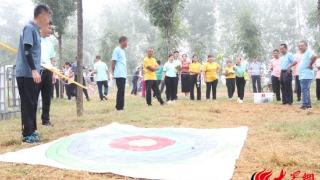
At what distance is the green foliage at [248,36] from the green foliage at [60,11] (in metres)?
14.9

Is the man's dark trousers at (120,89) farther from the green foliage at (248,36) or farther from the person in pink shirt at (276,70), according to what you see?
the green foliage at (248,36)

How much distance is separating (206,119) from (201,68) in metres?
6.48

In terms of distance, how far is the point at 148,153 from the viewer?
520cm

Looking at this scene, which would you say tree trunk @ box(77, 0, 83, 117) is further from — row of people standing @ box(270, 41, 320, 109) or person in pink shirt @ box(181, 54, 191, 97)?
person in pink shirt @ box(181, 54, 191, 97)

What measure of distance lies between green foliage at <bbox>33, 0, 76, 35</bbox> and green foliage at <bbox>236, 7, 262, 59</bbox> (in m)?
14.9

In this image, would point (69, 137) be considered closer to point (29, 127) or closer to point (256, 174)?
point (29, 127)

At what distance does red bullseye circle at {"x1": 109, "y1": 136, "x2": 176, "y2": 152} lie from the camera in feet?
18.1

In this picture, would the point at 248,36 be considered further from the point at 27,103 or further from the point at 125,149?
the point at 125,149

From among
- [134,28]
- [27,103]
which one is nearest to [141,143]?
[27,103]

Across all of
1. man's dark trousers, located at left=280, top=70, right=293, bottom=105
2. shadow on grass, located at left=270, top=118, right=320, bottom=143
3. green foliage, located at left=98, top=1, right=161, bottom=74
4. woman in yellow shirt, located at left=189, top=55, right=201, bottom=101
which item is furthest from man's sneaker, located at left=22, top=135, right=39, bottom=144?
green foliage, located at left=98, top=1, right=161, bottom=74

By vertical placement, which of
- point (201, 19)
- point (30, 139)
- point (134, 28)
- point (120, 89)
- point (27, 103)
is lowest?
point (30, 139)

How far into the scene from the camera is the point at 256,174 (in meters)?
4.17

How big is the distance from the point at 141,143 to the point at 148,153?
0.66m

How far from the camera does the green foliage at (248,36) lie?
30062mm
